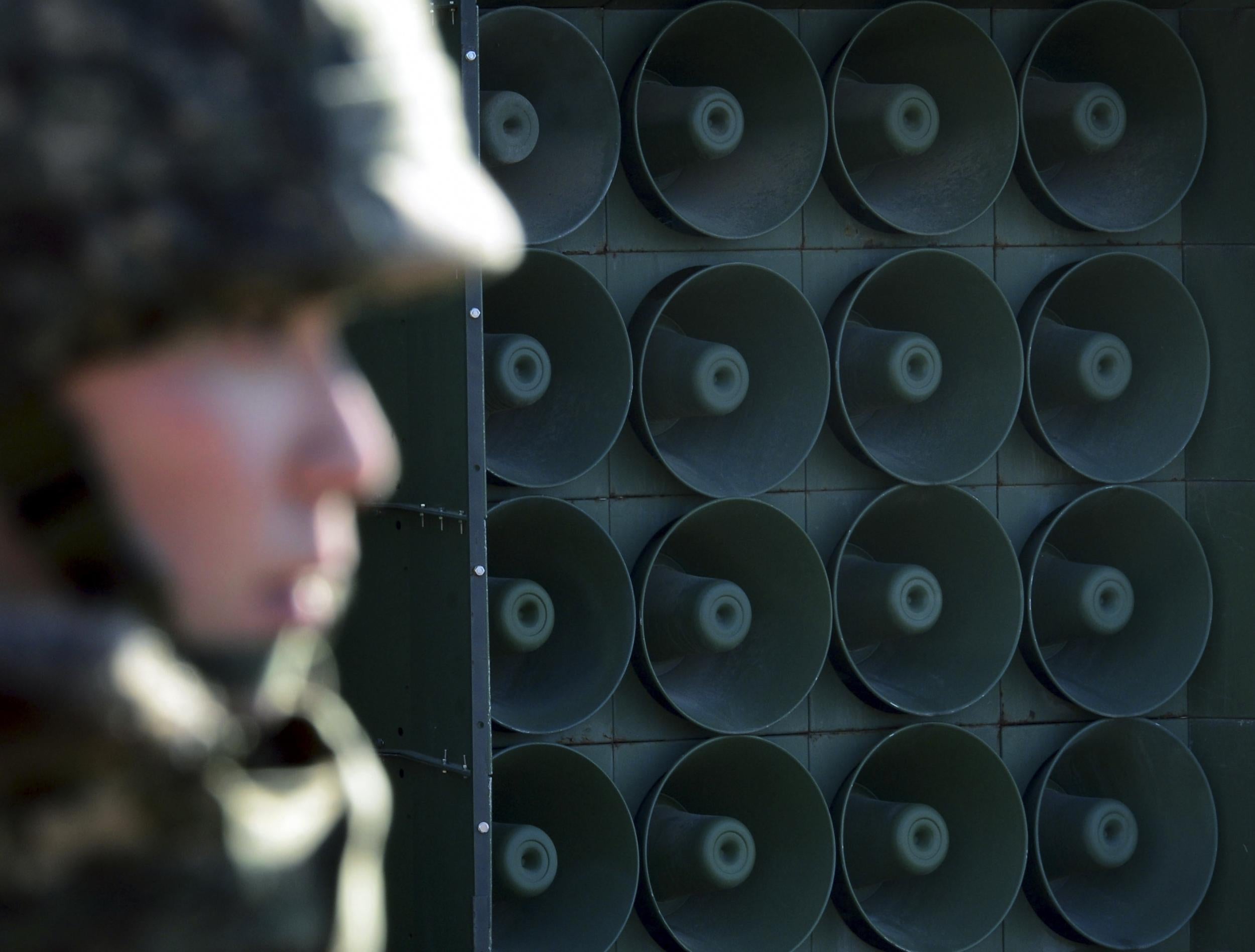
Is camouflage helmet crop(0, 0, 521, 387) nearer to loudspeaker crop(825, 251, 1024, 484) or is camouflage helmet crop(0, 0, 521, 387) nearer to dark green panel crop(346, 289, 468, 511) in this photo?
dark green panel crop(346, 289, 468, 511)

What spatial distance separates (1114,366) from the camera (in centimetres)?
398

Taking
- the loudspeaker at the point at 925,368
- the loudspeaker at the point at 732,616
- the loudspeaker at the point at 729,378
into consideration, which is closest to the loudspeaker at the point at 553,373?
the loudspeaker at the point at 729,378

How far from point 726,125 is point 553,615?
3.72 feet

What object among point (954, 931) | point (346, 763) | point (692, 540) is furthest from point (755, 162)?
point (346, 763)

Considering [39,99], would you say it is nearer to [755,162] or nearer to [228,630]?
[228,630]

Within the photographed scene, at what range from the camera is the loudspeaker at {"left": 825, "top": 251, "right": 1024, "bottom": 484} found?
380cm

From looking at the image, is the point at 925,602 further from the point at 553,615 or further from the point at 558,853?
the point at 558,853

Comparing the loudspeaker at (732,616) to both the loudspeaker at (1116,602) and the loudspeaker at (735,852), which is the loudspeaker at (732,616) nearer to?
the loudspeaker at (735,852)

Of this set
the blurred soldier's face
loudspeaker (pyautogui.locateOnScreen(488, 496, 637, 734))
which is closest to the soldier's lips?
the blurred soldier's face

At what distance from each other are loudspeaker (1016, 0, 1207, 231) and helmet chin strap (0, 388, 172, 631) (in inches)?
153

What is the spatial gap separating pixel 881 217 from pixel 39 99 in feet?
12.0

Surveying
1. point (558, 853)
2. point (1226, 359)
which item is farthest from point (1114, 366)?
point (558, 853)

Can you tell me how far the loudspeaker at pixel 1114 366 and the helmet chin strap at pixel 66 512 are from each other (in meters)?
3.80

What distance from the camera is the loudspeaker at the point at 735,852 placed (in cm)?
360
